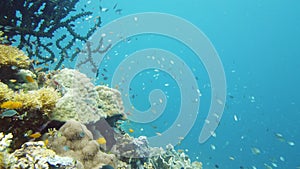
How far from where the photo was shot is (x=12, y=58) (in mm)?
4344

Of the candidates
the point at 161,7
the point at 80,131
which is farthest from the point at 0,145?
the point at 161,7

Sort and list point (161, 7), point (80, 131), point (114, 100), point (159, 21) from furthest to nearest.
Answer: point (161, 7) → point (159, 21) → point (114, 100) → point (80, 131)

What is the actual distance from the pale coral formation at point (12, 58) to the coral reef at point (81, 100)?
2.13ft

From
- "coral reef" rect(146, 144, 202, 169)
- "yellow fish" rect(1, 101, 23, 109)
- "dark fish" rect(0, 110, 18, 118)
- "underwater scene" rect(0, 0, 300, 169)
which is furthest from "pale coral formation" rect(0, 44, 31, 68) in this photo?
"coral reef" rect(146, 144, 202, 169)

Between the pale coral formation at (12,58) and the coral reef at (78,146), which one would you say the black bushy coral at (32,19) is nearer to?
the pale coral formation at (12,58)

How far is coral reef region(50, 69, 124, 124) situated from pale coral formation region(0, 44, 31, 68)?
0.65m

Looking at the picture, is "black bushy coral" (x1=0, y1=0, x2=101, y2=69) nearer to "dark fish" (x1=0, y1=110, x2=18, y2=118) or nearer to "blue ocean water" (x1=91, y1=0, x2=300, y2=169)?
"dark fish" (x1=0, y1=110, x2=18, y2=118)

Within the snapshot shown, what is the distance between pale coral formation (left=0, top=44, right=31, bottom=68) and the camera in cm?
425

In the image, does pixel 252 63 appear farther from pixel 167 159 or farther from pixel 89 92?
pixel 89 92

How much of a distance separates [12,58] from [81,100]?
127 cm

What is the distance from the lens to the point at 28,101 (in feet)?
11.3

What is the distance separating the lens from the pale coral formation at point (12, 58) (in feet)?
14.0

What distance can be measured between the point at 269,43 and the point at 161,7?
36.2m

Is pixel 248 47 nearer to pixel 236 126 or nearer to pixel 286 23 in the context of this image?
pixel 286 23
